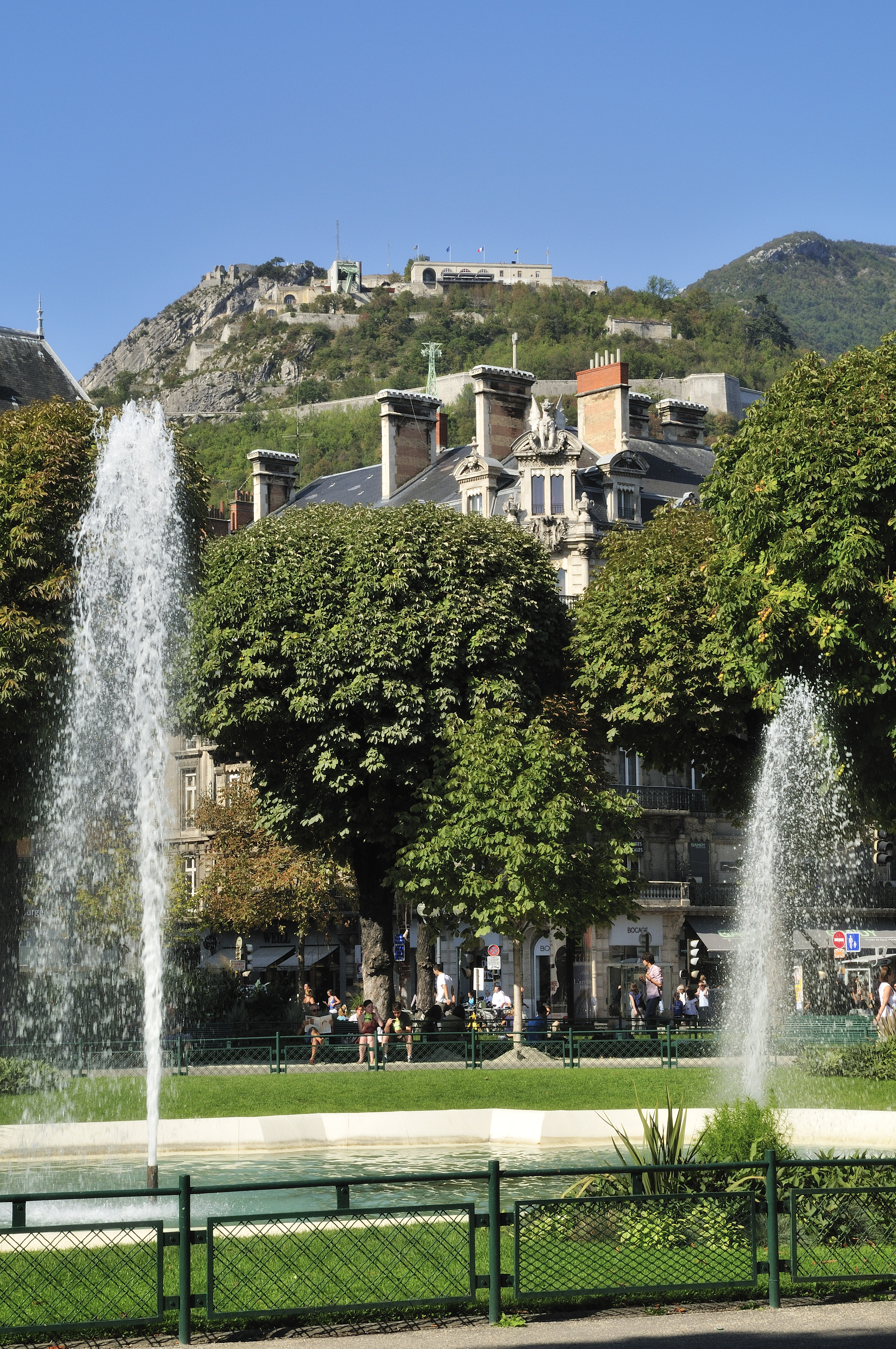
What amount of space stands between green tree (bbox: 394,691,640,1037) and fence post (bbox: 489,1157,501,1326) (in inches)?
806

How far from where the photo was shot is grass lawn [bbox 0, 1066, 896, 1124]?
25.5 metres

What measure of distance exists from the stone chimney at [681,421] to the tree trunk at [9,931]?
3609 cm

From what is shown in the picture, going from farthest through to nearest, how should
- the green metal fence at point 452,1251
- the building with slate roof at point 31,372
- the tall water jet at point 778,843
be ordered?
the building with slate roof at point 31,372
the tall water jet at point 778,843
the green metal fence at point 452,1251

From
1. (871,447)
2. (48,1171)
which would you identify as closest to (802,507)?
(871,447)

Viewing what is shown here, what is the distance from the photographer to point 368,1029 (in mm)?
32938

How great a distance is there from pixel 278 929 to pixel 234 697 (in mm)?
22862

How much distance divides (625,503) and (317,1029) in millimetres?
22459

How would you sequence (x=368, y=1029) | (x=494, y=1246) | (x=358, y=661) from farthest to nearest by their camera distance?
(x=358, y=661) < (x=368, y=1029) < (x=494, y=1246)

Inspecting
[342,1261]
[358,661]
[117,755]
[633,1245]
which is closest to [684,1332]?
[633,1245]

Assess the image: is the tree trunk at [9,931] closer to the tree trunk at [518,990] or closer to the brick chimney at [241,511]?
the tree trunk at [518,990]

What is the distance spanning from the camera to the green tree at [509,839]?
1299 inches

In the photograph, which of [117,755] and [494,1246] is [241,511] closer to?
[117,755]

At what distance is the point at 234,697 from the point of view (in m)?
35.0

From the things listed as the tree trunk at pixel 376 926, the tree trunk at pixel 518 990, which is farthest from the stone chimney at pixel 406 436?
the tree trunk at pixel 518 990
